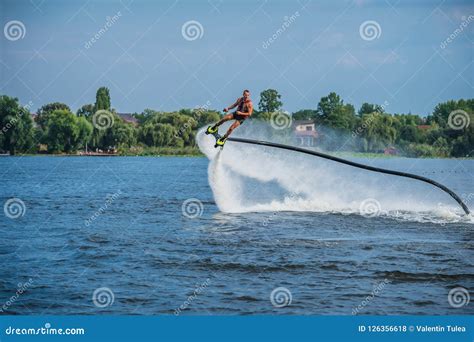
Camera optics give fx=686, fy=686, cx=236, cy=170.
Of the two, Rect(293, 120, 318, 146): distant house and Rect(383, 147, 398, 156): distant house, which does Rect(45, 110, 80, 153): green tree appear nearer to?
Rect(293, 120, 318, 146): distant house

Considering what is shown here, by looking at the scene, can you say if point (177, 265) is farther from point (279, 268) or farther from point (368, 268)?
point (368, 268)

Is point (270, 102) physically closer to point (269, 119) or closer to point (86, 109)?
point (269, 119)

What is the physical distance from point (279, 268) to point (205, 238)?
232 inches

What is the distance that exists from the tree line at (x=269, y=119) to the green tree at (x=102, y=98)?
4.38 feet

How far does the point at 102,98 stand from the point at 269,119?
79251mm

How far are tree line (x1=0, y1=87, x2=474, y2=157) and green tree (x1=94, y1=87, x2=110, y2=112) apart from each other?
1336 mm

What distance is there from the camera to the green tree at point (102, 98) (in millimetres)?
142462

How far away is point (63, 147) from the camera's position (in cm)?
11600

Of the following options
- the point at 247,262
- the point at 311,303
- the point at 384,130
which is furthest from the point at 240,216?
the point at 384,130

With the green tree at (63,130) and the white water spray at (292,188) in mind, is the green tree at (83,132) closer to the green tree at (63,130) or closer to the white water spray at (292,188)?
the green tree at (63,130)

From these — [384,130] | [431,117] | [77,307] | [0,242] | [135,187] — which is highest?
[431,117]

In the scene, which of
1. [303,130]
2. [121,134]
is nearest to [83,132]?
[121,134]

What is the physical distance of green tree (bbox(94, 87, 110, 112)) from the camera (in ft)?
467

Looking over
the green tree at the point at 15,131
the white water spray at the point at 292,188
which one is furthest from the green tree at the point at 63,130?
the white water spray at the point at 292,188
